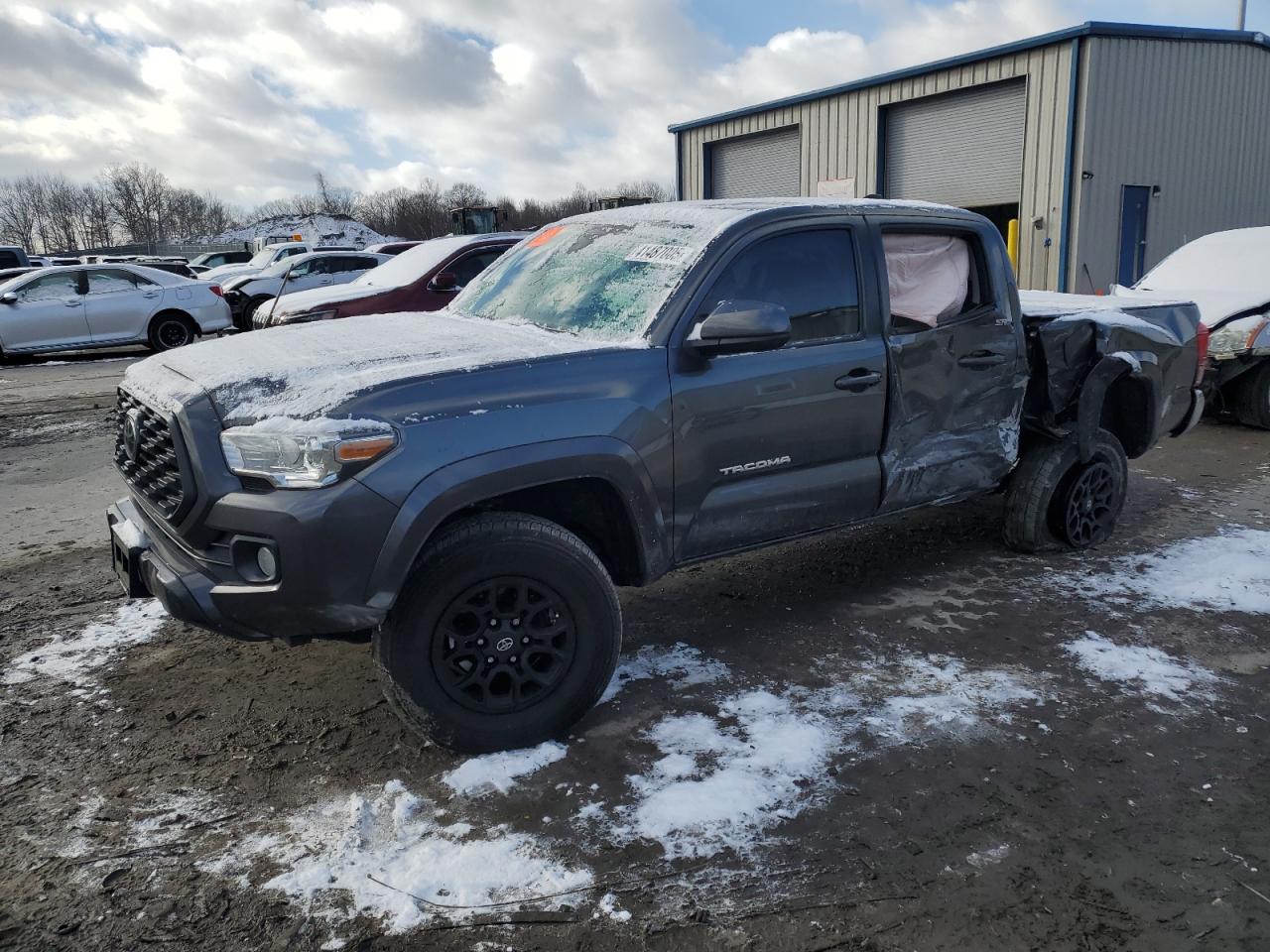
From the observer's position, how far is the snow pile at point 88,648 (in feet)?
12.3

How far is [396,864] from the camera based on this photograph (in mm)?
2604

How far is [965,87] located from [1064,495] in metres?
13.9

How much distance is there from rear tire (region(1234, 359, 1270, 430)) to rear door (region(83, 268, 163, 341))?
14.4 m

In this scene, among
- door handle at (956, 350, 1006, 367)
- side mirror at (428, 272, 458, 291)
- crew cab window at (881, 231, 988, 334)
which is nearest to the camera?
crew cab window at (881, 231, 988, 334)

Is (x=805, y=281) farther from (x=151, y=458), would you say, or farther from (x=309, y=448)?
(x=151, y=458)

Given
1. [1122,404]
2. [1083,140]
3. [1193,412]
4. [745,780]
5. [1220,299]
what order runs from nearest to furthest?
1. [745,780]
2. [1122,404]
3. [1193,412]
4. [1220,299]
5. [1083,140]

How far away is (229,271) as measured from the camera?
23.8 metres

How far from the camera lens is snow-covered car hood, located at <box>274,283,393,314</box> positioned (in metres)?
9.07

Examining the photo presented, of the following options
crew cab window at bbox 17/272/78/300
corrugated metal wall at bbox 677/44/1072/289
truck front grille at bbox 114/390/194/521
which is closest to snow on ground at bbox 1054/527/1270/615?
truck front grille at bbox 114/390/194/521

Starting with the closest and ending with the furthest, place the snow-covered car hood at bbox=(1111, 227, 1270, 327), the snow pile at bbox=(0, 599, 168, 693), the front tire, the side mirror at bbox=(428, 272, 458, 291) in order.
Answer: the front tire, the snow pile at bbox=(0, 599, 168, 693), the snow-covered car hood at bbox=(1111, 227, 1270, 327), the side mirror at bbox=(428, 272, 458, 291)

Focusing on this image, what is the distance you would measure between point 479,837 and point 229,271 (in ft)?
78.8

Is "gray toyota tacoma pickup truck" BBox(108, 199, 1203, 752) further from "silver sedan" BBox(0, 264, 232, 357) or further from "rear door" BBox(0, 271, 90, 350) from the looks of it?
"rear door" BBox(0, 271, 90, 350)

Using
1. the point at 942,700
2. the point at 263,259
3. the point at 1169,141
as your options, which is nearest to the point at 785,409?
the point at 942,700

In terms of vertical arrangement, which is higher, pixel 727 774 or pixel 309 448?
pixel 309 448
